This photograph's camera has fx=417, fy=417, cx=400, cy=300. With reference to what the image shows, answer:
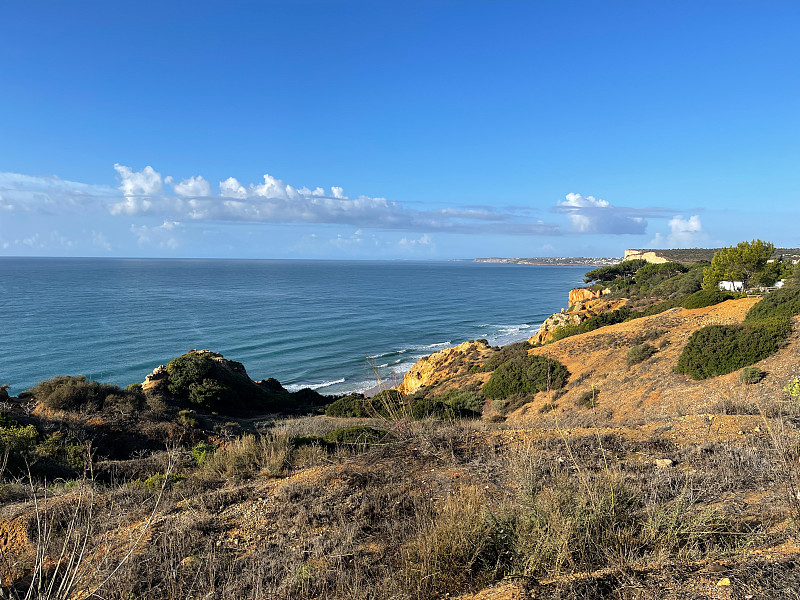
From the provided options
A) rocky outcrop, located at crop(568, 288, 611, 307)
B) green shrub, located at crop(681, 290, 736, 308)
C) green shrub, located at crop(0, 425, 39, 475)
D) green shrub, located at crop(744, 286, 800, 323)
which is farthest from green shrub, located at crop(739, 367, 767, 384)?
rocky outcrop, located at crop(568, 288, 611, 307)

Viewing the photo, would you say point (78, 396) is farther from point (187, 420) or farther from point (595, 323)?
point (595, 323)

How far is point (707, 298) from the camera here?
23.4 metres

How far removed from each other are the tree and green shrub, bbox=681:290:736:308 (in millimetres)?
10537

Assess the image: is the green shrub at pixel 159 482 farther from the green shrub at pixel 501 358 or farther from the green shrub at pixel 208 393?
the green shrub at pixel 501 358

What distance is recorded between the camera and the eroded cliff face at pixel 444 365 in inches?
1101

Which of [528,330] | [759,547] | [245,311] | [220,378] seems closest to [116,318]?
[245,311]

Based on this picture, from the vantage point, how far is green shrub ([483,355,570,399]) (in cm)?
1891

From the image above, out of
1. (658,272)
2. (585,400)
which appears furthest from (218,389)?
(658,272)

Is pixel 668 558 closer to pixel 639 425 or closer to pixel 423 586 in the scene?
pixel 423 586

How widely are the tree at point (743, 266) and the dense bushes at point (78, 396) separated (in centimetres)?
3877

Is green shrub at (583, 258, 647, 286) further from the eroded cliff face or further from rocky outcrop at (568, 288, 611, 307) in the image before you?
the eroded cliff face

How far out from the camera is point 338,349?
40.7m

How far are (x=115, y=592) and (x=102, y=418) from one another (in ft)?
34.1

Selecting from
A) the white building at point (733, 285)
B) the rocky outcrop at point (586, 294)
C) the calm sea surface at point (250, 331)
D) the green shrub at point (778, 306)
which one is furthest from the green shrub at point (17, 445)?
the rocky outcrop at point (586, 294)
